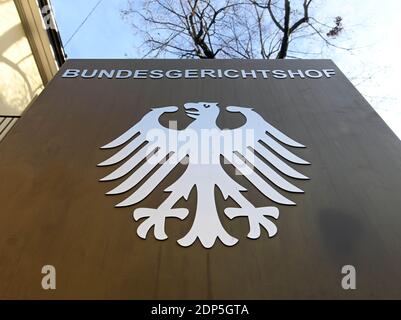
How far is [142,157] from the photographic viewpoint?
12.7 feet

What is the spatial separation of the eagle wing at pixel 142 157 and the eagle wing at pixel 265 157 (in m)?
0.57

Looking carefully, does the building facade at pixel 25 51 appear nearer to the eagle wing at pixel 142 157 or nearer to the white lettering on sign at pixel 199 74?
the white lettering on sign at pixel 199 74

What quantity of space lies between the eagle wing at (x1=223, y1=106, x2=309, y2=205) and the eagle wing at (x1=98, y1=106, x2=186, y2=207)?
22.6 inches

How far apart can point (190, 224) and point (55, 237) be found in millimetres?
1009

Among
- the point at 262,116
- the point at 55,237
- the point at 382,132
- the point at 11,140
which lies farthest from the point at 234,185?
the point at 11,140

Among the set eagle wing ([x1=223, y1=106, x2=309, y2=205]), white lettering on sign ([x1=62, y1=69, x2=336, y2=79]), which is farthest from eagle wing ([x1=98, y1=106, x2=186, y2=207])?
white lettering on sign ([x1=62, y1=69, x2=336, y2=79])

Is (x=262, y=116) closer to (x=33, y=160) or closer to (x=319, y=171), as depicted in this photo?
(x=319, y=171)

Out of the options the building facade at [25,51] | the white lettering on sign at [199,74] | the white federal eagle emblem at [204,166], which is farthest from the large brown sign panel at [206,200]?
the building facade at [25,51]

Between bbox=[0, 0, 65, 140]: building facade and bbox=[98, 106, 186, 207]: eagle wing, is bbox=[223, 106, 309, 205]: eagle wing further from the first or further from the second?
bbox=[0, 0, 65, 140]: building facade

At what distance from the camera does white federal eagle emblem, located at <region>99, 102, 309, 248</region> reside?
317 centimetres

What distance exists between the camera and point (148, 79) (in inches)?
210

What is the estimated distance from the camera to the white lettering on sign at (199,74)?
5.34 m

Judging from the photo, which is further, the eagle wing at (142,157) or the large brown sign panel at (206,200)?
the eagle wing at (142,157)

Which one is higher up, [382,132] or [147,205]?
[382,132]
